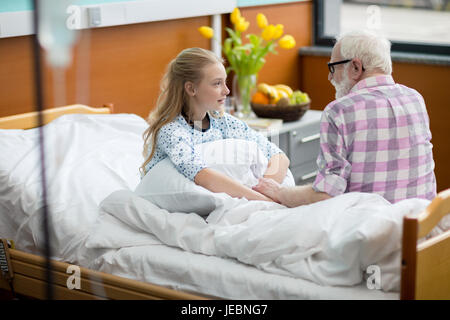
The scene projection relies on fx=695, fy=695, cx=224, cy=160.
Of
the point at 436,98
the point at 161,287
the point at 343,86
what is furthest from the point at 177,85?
the point at 436,98

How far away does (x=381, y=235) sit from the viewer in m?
1.51

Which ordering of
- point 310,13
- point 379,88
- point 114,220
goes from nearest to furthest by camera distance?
point 379,88 → point 114,220 → point 310,13

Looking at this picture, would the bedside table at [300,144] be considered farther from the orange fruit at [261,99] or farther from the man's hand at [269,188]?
the man's hand at [269,188]

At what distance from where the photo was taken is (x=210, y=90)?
199 centimetres

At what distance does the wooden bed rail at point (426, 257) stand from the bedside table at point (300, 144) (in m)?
1.28

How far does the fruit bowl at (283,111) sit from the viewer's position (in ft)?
9.77

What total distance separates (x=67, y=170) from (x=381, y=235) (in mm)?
1082

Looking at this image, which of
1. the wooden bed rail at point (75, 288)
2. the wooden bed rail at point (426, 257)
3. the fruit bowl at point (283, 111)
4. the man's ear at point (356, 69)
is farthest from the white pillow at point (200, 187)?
the fruit bowl at point (283, 111)

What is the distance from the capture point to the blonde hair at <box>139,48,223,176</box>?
1.98m

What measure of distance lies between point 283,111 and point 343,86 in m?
1.15

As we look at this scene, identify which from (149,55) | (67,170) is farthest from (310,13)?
(67,170)

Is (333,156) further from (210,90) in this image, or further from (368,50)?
(210,90)
